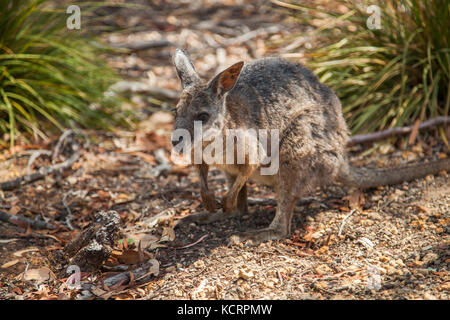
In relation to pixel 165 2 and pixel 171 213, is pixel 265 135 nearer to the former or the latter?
pixel 171 213

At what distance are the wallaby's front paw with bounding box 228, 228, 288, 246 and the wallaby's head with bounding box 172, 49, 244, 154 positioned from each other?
2.50ft

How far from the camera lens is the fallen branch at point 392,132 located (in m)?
4.84

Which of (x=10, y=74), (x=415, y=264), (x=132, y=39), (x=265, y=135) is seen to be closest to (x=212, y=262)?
(x=265, y=135)

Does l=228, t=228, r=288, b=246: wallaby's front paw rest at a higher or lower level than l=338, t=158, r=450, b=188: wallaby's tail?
lower

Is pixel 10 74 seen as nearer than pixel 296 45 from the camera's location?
Yes

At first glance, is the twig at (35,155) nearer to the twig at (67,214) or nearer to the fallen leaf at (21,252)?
the twig at (67,214)

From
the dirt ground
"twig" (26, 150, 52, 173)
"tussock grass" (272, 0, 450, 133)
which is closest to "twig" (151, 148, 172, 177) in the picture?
the dirt ground

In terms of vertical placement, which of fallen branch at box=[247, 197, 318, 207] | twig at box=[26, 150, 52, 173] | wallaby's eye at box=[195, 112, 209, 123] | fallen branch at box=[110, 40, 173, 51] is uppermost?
fallen branch at box=[110, 40, 173, 51]

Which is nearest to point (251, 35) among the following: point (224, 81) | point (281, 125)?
point (281, 125)

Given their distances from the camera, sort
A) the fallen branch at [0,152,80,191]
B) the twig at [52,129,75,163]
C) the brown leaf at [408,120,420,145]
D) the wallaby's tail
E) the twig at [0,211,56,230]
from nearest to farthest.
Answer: the twig at [0,211,56,230] → the wallaby's tail → the fallen branch at [0,152,80,191] → the brown leaf at [408,120,420,145] → the twig at [52,129,75,163]

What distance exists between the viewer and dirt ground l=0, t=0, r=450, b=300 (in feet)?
10.1

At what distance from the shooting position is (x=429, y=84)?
5152mm

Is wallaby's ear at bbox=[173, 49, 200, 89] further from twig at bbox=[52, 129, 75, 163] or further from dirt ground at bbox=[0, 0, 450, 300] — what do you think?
twig at bbox=[52, 129, 75, 163]

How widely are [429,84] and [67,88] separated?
361 centimetres
